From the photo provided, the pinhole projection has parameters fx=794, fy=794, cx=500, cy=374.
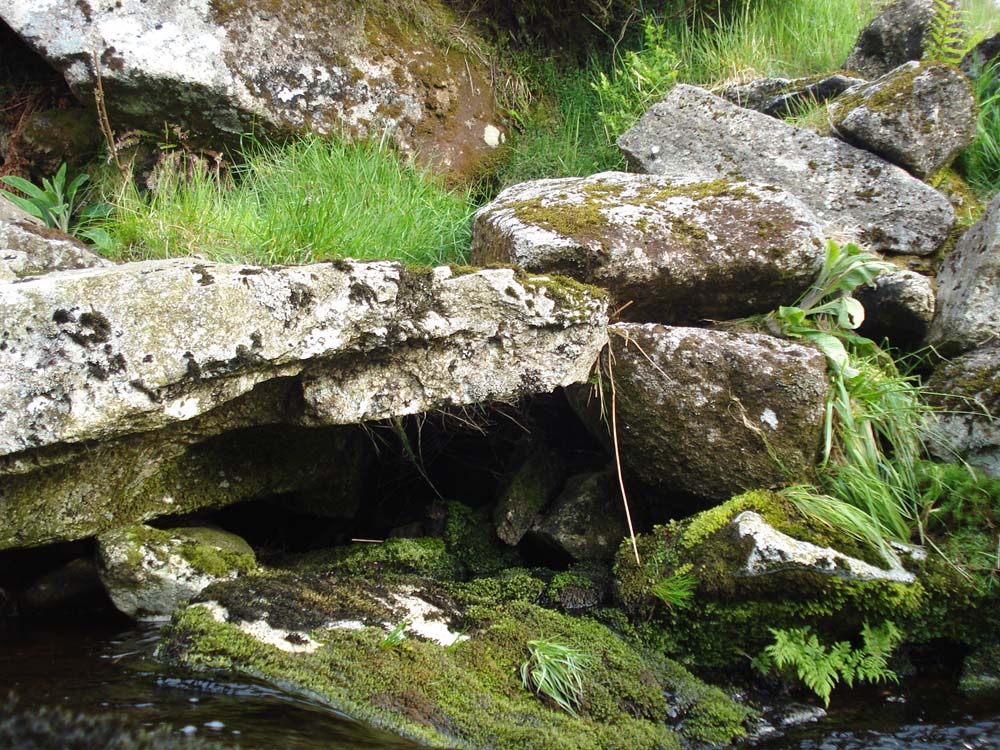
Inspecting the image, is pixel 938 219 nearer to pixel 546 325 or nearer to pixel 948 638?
pixel 948 638

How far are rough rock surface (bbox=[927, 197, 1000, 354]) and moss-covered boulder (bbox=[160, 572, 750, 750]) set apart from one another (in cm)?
240

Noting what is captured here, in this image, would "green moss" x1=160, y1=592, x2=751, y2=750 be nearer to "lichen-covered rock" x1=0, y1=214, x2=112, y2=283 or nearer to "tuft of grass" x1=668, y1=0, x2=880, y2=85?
"lichen-covered rock" x1=0, y1=214, x2=112, y2=283

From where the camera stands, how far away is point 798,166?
5066 millimetres

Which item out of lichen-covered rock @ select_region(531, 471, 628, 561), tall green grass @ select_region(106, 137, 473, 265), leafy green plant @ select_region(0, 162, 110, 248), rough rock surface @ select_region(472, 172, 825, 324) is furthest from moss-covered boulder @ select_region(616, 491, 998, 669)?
leafy green plant @ select_region(0, 162, 110, 248)

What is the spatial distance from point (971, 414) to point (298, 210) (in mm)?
3537

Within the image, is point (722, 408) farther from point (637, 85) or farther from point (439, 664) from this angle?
point (637, 85)

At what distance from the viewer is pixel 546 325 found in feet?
11.0

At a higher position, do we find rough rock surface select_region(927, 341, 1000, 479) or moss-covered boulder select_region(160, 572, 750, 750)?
rough rock surface select_region(927, 341, 1000, 479)

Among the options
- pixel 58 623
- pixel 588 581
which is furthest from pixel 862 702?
pixel 58 623

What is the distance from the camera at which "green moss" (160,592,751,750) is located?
2482mm

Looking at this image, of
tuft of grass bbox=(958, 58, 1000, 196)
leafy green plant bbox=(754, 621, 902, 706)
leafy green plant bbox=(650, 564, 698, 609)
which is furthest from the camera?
tuft of grass bbox=(958, 58, 1000, 196)

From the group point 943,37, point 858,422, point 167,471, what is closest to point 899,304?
point 858,422

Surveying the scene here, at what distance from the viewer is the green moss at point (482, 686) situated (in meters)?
2.48

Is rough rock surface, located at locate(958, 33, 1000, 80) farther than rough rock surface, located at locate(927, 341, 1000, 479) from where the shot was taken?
Yes
